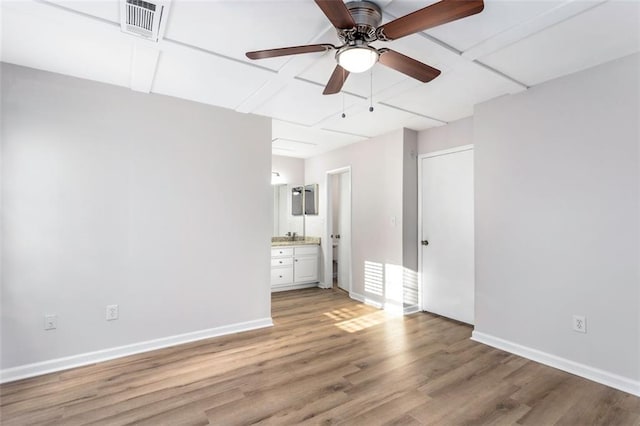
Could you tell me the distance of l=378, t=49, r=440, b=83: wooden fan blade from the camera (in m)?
1.81

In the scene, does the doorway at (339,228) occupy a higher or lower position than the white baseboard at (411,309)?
higher

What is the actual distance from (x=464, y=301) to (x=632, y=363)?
1579mm

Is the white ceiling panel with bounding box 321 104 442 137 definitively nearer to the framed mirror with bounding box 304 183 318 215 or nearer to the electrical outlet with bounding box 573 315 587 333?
the framed mirror with bounding box 304 183 318 215

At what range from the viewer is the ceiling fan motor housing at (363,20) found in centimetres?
168

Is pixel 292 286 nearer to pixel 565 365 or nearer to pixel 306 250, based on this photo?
pixel 306 250

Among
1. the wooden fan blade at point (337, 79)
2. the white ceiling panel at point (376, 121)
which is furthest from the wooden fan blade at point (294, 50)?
the white ceiling panel at point (376, 121)

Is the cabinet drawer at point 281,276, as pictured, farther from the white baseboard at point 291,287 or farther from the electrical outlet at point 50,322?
the electrical outlet at point 50,322

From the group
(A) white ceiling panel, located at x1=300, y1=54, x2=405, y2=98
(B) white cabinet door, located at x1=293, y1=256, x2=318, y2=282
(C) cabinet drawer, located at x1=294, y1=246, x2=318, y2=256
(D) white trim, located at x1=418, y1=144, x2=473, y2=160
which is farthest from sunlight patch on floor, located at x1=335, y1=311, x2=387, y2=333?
(A) white ceiling panel, located at x1=300, y1=54, x2=405, y2=98

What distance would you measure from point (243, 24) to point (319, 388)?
2.54m

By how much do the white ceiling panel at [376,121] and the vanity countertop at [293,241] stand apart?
2.21 meters

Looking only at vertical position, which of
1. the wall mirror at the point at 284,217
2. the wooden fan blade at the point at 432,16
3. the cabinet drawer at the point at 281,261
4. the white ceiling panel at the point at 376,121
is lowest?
the cabinet drawer at the point at 281,261

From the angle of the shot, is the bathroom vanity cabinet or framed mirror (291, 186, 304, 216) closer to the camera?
the bathroom vanity cabinet

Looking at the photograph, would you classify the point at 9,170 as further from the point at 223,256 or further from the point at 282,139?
the point at 282,139

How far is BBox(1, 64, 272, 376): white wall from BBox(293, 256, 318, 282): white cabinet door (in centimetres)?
178
